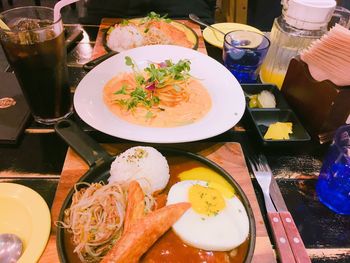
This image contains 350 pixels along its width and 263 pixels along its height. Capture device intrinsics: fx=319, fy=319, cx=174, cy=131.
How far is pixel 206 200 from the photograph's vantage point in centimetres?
100

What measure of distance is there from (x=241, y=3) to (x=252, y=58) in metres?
1.81

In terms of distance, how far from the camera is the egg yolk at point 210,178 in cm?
105

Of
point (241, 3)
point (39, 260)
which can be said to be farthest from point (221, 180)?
point (241, 3)

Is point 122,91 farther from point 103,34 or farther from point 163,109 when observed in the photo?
point 103,34

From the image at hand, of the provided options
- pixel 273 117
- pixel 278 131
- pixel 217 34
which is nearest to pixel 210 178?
pixel 278 131

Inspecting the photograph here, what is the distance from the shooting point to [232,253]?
91 centimetres

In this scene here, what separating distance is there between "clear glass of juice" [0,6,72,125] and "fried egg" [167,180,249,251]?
2.25ft

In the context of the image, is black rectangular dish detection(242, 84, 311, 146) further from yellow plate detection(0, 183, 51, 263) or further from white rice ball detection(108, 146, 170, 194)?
yellow plate detection(0, 183, 51, 263)

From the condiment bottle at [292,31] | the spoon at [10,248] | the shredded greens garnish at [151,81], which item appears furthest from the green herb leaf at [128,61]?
the spoon at [10,248]

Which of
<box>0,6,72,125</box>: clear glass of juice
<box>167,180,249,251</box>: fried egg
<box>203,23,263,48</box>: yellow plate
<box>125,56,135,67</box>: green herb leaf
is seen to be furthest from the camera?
Result: <box>203,23,263,48</box>: yellow plate

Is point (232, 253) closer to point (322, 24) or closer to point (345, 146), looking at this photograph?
point (345, 146)

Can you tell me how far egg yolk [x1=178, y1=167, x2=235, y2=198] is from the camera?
105cm

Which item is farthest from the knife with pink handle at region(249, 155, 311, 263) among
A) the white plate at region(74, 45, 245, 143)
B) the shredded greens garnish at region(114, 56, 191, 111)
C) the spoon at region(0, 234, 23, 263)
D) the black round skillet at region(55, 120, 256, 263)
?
the spoon at region(0, 234, 23, 263)

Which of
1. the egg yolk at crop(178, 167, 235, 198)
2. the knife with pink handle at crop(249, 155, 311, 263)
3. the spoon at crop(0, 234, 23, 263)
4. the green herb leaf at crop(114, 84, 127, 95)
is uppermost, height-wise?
the green herb leaf at crop(114, 84, 127, 95)
